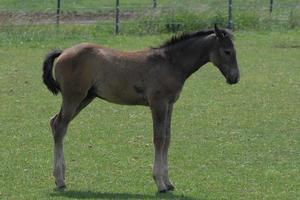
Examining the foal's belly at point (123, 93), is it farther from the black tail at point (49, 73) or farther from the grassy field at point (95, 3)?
the grassy field at point (95, 3)

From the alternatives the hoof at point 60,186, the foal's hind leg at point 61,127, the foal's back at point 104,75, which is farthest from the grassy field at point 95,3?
the hoof at point 60,186

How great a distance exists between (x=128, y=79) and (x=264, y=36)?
2010cm

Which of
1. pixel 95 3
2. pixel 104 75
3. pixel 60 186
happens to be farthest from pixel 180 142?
pixel 95 3

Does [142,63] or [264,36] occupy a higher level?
[142,63]

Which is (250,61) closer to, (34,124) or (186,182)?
(34,124)

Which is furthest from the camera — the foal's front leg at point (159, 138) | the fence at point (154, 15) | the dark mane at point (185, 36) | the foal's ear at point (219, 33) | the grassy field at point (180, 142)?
the fence at point (154, 15)

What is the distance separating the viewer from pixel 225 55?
10750mm

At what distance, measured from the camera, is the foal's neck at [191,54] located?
10.9m

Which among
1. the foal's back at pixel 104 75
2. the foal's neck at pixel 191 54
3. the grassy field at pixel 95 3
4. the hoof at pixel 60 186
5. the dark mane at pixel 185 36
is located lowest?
the grassy field at pixel 95 3

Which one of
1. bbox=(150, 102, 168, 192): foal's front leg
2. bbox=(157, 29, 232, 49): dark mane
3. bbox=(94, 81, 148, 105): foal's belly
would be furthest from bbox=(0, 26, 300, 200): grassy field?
bbox=(157, 29, 232, 49): dark mane

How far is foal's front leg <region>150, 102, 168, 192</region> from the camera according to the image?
10.6 m

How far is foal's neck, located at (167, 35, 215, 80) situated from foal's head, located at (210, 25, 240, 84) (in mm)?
117

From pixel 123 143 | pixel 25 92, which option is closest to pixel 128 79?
pixel 123 143

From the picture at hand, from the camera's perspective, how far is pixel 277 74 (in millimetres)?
22156
